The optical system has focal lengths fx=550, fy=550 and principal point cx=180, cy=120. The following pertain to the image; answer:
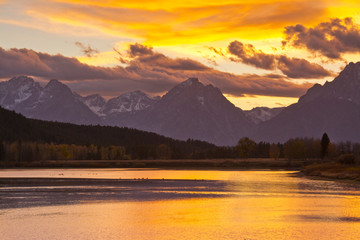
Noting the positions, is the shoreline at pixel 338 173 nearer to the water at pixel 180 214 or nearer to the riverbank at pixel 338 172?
the riverbank at pixel 338 172

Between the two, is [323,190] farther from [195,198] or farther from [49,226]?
[49,226]

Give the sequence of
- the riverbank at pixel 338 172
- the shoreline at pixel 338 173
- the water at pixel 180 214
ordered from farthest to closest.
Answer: the riverbank at pixel 338 172 → the shoreline at pixel 338 173 → the water at pixel 180 214

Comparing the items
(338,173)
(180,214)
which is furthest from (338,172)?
(180,214)

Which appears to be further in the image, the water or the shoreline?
the shoreline

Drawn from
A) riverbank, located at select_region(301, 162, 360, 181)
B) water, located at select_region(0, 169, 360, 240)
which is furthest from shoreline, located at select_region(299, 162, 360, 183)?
water, located at select_region(0, 169, 360, 240)

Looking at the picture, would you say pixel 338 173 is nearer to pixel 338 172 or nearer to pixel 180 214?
pixel 338 172

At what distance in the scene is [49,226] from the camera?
5594cm

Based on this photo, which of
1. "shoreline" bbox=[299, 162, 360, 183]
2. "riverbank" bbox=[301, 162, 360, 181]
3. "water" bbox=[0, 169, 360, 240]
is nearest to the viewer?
"water" bbox=[0, 169, 360, 240]

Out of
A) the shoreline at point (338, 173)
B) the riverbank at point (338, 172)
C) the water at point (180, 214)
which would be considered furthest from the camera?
the riverbank at point (338, 172)

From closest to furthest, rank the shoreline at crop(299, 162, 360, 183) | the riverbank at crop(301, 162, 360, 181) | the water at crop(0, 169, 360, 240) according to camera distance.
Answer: the water at crop(0, 169, 360, 240), the shoreline at crop(299, 162, 360, 183), the riverbank at crop(301, 162, 360, 181)

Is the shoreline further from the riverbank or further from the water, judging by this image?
the water

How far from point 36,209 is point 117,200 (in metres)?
14.6

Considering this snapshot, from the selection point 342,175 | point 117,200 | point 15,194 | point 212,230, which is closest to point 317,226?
point 212,230

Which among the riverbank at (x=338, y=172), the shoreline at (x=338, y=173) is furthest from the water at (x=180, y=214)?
the riverbank at (x=338, y=172)
